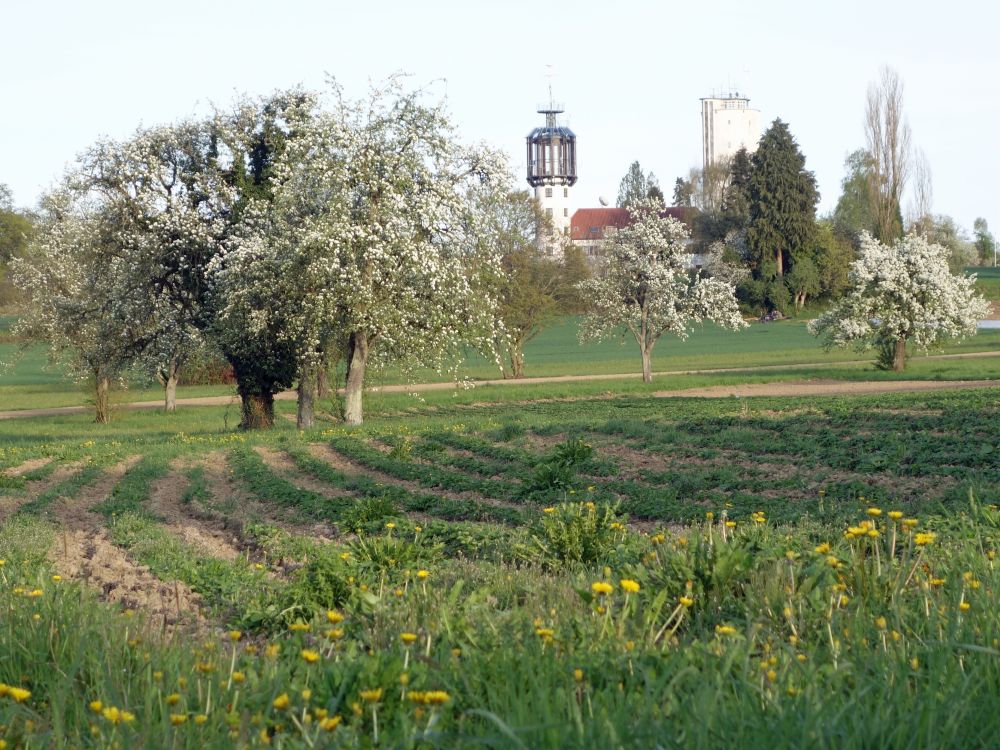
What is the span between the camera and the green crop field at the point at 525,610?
3.33m

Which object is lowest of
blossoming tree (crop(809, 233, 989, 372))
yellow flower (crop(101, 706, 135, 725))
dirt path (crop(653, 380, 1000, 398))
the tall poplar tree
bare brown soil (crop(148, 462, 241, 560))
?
bare brown soil (crop(148, 462, 241, 560))

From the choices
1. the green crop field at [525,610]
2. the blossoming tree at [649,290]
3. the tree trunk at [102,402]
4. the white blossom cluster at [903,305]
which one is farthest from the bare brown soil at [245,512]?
the white blossom cluster at [903,305]

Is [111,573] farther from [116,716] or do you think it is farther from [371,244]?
[371,244]

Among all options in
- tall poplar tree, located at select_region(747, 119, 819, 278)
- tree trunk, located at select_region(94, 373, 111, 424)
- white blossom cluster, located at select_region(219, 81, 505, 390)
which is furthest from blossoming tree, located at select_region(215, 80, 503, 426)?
tall poplar tree, located at select_region(747, 119, 819, 278)

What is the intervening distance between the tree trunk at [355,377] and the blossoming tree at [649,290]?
15.8 m

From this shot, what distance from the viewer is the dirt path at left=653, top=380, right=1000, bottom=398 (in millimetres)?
32219

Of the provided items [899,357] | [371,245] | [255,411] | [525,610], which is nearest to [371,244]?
[371,245]

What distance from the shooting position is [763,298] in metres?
86.3

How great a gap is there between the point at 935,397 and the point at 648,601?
20.1m

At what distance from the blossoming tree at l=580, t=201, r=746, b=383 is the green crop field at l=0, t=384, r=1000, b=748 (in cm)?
2581

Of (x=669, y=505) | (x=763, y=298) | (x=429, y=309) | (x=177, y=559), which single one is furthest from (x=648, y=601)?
(x=763, y=298)

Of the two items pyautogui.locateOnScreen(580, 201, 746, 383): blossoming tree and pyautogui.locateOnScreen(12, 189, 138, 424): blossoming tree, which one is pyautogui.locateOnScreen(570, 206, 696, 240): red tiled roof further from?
pyautogui.locateOnScreen(12, 189, 138, 424): blossoming tree

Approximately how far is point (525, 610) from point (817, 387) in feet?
104

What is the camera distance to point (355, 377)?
84.5 feet
